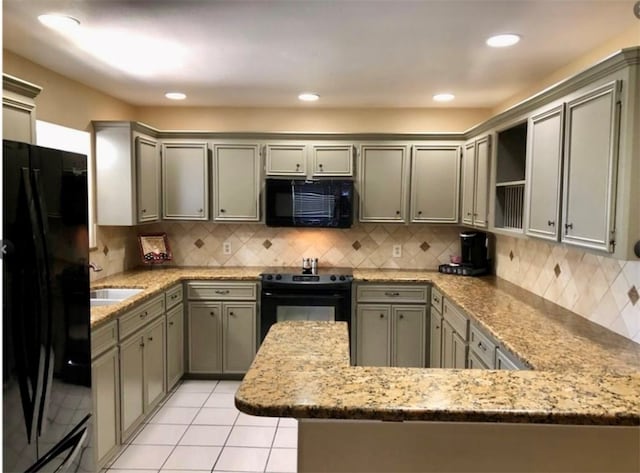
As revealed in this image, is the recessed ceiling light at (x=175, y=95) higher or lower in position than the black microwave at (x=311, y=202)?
higher

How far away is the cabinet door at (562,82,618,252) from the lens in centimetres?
194

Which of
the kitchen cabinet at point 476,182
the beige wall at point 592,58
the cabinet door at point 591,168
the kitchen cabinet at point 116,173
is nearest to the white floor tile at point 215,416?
the kitchen cabinet at point 116,173

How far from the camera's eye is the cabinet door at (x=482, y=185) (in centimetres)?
349

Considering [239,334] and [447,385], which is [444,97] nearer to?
[239,334]

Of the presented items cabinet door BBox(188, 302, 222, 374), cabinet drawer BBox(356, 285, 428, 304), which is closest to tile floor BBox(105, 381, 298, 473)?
cabinet door BBox(188, 302, 222, 374)

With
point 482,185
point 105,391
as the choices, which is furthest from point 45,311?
point 482,185

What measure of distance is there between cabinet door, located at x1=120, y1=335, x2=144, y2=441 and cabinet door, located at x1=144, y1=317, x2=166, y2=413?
0.08 m

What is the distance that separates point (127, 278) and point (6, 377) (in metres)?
2.22

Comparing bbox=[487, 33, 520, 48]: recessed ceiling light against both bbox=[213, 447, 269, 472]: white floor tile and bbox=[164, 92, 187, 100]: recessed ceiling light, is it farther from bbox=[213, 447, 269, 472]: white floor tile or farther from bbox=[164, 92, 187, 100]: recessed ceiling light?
bbox=[213, 447, 269, 472]: white floor tile

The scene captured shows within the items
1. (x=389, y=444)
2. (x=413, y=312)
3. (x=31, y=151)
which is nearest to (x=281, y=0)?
(x=31, y=151)

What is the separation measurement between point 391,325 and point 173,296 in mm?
1886

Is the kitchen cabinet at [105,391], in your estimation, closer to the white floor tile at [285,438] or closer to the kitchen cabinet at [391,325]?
the white floor tile at [285,438]

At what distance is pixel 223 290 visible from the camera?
158 inches

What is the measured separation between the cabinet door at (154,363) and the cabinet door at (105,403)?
0.44m
